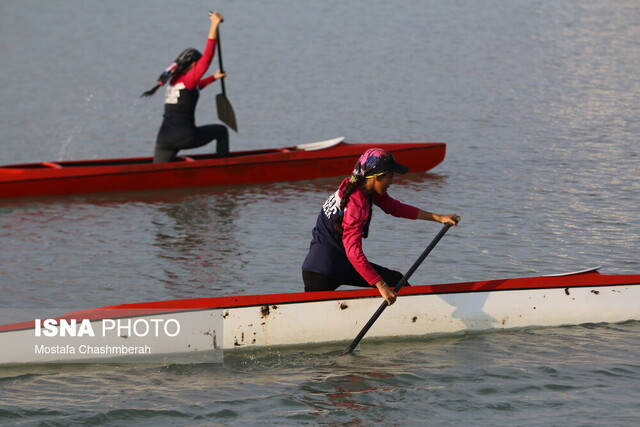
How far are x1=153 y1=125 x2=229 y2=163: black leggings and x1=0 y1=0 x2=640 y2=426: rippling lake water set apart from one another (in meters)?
0.54

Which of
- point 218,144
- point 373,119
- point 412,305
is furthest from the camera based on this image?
point 373,119

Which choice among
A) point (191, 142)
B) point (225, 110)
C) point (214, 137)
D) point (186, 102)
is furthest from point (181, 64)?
point (225, 110)

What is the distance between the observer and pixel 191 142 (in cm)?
1384

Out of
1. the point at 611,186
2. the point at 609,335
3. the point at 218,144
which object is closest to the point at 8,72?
the point at 218,144

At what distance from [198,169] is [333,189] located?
5.82 ft

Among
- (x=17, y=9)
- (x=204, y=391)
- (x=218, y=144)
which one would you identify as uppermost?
(x=17, y=9)

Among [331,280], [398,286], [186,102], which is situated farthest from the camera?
[186,102]

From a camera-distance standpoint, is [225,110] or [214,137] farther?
[225,110]

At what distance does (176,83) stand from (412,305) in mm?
6067

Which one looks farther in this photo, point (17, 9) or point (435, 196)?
point (17, 9)

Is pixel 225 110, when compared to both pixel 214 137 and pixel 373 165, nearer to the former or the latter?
pixel 214 137

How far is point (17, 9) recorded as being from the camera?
33.9 m

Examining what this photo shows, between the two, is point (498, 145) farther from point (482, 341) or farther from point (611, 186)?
point (482, 341)

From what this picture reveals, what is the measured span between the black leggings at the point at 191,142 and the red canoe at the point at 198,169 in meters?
0.13
